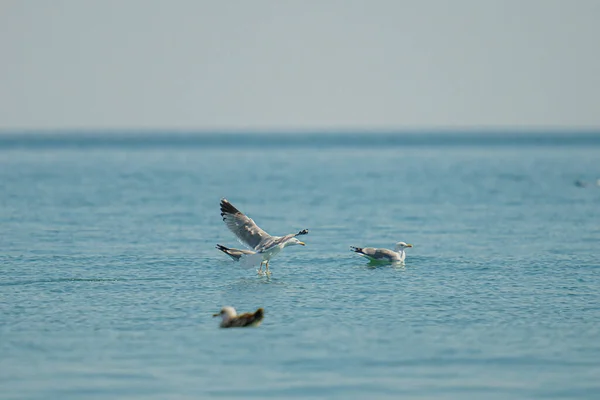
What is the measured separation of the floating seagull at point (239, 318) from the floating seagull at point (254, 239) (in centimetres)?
594

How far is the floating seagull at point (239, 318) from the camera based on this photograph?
682 inches

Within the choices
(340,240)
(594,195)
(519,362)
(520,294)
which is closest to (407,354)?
(519,362)

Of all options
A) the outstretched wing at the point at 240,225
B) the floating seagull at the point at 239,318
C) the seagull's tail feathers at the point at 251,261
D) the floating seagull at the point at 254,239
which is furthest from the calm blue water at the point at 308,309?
the outstretched wing at the point at 240,225

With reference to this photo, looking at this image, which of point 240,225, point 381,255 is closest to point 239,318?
point 240,225

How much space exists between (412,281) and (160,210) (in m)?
23.0

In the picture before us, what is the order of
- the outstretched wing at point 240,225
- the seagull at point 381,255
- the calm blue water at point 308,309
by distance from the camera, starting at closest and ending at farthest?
1. the calm blue water at point 308,309
2. the outstretched wing at point 240,225
3. the seagull at point 381,255

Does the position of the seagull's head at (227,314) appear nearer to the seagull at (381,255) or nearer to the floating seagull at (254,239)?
the floating seagull at (254,239)

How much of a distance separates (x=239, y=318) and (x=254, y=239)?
277 inches

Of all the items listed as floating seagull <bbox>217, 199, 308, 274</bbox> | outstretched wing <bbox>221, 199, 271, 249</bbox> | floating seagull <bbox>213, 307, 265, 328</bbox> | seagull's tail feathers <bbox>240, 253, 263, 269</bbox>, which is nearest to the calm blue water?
floating seagull <bbox>213, 307, 265, 328</bbox>

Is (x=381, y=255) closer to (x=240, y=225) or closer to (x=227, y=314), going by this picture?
(x=240, y=225)

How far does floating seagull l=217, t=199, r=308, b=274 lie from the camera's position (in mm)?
23438

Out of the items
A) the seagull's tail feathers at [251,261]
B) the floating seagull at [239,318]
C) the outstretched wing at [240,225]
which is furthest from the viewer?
the outstretched wing at [240,225]

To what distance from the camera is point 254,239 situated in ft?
79.5

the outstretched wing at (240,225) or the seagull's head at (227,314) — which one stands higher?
the outstretched wing at (240,225)
